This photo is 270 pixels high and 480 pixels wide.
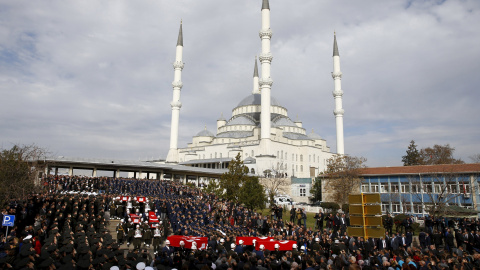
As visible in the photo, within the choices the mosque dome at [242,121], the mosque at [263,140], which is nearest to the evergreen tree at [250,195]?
the mosque at [263,140]

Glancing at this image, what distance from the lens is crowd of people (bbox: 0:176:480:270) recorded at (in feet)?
26.9

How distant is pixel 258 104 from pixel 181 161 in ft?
65.0

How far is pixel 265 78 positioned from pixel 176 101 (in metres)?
16.0

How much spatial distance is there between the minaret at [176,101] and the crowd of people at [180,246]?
29861 millimetres

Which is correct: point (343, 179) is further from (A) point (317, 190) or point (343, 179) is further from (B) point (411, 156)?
(B) point (411, 156)

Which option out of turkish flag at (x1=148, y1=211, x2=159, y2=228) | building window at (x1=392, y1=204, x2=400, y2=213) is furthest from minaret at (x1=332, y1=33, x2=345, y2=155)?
turkish flag at (x1=148, y1=211, x2=159, y2=228)

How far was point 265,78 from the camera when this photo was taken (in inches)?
1956

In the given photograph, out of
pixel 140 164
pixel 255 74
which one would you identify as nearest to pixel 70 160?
pixel 140 164

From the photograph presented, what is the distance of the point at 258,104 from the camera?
70375mm

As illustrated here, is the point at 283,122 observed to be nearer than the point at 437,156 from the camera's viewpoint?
No

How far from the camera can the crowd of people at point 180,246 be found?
821cm

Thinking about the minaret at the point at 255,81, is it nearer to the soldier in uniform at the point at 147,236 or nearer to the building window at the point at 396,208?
the building window at the point at 396,208

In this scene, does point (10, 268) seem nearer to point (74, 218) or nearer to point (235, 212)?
point (74, 218)

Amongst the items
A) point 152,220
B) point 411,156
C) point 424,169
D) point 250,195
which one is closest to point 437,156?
point 411,156
